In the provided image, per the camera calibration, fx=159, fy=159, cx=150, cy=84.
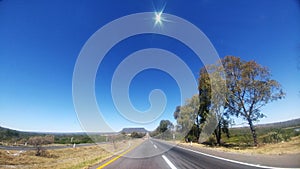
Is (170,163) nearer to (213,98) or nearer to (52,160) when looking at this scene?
(52,160)

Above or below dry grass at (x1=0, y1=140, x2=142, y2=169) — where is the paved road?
above

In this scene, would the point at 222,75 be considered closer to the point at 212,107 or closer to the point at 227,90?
the point at 227,90

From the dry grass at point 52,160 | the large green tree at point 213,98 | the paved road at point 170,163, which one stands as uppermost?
the large green tree at point 213,98

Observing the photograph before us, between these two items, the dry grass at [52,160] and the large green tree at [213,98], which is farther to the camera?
the large green tree at [213,98]

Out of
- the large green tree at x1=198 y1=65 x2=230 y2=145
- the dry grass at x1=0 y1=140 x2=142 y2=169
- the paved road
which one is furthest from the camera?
the large green tree at x1=198 y1=65 x2=230 y2=145

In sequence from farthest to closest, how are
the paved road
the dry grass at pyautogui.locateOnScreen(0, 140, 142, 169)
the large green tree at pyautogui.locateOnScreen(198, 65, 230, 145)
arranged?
1. the large green tree at pyautogui.locateOnScreen(198, 65, 230, 145)
2. the dry grass at pyautogui.locateOnScreen(0, 140, 142, 169)
3. the paved road

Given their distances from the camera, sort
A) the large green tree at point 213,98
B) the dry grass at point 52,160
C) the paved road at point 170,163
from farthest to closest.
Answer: the large green tree at point 213,98 → the dry grass at point 52,160 → the paved road at point 170,163

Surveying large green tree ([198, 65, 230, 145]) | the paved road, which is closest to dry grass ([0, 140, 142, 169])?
the paved road

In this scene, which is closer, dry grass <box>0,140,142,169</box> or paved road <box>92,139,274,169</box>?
paved road <box>92,139,274,169</box>

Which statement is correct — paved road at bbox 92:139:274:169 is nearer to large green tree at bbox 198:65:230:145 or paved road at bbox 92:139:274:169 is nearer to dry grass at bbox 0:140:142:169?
dry grass at bbox 0:140:142:169

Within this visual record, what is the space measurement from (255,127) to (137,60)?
1473cm

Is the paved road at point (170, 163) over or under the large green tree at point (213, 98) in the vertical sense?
A: under

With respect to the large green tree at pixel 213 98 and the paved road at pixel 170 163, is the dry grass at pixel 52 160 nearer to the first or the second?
the paved road at pixel 170 163

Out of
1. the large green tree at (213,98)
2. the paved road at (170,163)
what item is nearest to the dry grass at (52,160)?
the paved road at (170,163)
